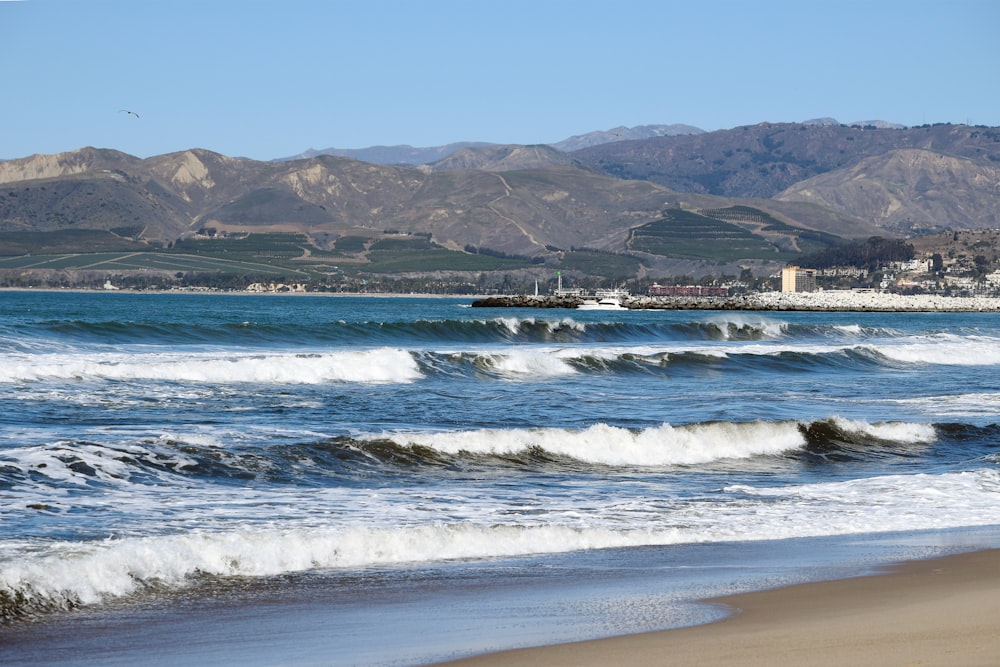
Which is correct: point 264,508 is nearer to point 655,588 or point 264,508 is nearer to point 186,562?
point 186,562

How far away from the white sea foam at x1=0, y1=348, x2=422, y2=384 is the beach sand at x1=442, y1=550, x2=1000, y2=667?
71.4 ft

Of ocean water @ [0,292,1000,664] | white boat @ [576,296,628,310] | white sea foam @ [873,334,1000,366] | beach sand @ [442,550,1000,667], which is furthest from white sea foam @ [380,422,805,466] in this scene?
white boat @ [576,296,628,310]

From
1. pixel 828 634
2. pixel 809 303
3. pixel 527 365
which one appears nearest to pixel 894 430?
pixel 828 634

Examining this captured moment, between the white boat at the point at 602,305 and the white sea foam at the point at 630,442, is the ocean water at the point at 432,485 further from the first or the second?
the white boat at the point at 602,305

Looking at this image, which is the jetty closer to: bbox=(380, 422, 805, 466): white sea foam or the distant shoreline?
the distant shoreline

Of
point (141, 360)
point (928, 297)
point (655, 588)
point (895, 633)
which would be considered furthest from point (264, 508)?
point (928, 297)

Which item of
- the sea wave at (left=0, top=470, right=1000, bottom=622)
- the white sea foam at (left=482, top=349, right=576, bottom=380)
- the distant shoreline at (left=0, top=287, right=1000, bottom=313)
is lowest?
the distant shoreline at (left=0, top=287, right=1000, bottom=313)

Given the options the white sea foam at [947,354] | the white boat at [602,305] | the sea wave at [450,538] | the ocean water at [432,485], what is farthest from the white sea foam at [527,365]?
the white boat at [602,305]

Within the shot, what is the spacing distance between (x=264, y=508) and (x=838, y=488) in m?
7.44

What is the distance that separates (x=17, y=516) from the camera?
11.6 metres

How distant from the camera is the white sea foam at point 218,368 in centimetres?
2800

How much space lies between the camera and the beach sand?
7105 mm

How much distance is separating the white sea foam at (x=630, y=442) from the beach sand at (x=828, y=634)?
9.00 m

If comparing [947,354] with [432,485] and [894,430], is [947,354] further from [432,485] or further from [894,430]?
[432,485]
